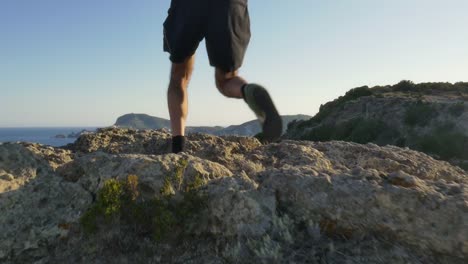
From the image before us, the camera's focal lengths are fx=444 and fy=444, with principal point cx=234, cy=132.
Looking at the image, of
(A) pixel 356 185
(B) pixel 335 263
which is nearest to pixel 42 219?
(B) pixel 335 263

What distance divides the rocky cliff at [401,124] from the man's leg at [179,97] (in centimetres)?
1313

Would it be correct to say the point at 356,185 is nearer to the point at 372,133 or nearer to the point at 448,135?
the point at 448,135

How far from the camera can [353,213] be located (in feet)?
8.36

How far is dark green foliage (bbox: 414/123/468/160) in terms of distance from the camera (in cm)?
1650

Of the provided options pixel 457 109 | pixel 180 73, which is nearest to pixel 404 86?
pixel 457 109

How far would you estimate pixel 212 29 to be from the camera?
347cm

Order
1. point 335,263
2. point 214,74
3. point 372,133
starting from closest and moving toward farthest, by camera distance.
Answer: point 335,263 → point 214,74 → point 372,133

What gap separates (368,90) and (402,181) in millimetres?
29385

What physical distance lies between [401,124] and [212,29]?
62.3ft

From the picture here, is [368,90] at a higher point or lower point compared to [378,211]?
higher

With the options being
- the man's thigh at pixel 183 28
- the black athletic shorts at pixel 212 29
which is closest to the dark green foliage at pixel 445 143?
the black athletic shorts at pixel 212 29

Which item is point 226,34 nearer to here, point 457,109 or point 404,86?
point 457,109

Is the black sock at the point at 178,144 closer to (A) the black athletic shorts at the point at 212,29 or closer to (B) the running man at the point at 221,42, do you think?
(B) the running man at the point at 221,42

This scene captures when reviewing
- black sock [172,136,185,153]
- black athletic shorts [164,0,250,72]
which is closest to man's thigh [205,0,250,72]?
black athletic shorts [164,0,250,72]
